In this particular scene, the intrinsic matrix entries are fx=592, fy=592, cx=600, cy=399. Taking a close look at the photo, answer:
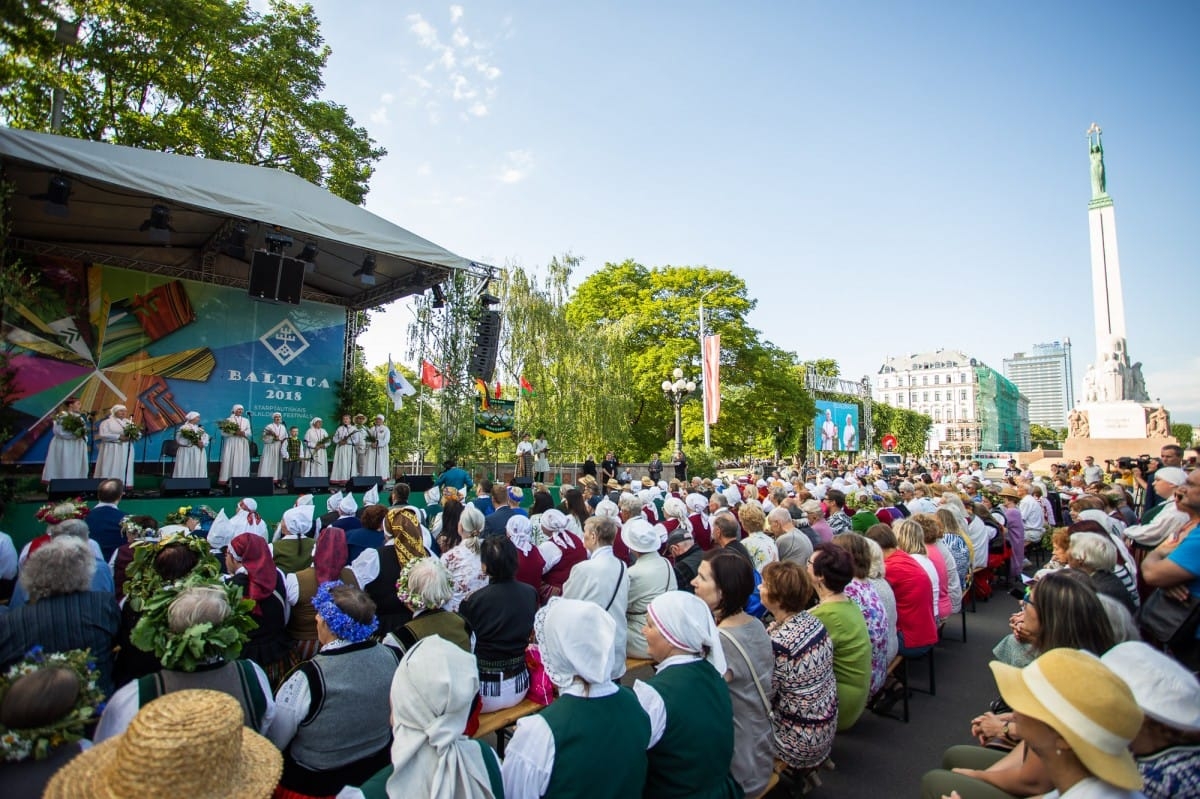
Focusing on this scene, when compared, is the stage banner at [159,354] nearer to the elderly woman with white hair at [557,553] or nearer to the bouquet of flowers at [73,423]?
the bouquet of flowers at [73,423]

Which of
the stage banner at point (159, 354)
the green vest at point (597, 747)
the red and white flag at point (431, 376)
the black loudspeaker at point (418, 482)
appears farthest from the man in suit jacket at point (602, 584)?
the stage banner at point (159, 354)

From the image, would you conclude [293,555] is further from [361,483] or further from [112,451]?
[112,451]

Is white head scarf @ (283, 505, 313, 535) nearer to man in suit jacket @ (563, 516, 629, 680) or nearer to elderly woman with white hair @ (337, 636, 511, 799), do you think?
man in suit jacket @ (563, 516, 629, 680)

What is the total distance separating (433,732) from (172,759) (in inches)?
26.5

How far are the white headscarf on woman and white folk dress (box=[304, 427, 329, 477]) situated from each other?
1256 centimetres

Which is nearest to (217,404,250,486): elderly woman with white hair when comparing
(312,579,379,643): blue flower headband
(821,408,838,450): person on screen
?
(312,579,379,643): blue flower headband

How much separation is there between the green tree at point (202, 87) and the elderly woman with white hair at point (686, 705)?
16.0m

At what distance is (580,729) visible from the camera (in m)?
1.93

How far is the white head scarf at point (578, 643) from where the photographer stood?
1.94m

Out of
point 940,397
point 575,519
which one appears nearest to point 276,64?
point 575,519

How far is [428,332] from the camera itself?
46.9 ft

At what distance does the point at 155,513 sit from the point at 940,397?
111126 mm

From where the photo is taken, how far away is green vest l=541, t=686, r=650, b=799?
188cm

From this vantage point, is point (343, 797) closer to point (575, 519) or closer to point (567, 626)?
point (567, 626)
